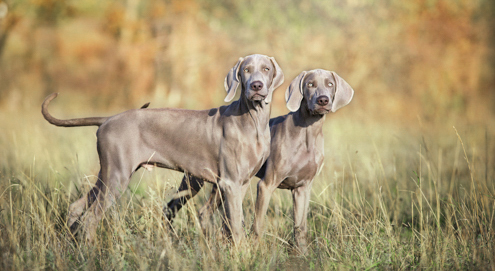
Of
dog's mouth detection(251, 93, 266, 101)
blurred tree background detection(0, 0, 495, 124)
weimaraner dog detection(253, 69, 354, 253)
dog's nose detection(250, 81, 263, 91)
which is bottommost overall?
weimaraner dog detection(253, 69, 354, 253)

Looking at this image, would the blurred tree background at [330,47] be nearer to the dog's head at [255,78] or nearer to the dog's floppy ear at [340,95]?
the dog's floppy ear at [340,95]

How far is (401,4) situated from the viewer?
12656mm

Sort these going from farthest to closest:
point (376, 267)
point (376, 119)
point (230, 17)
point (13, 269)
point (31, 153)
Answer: point (230, 17) → point (376, 119) → point (31, 153) → point (376, 267) → point (13, 269)

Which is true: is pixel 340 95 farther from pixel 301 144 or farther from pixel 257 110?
pixel 257 110

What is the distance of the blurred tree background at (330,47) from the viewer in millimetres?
12328

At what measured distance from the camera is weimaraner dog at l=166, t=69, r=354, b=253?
11.7ft

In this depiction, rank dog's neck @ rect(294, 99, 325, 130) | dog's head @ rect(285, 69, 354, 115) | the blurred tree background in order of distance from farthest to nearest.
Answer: the blurred tree background, dog's neck @ rect(294, 99, 325, 130), dog's head @ rect(285, 69, 354, 115)

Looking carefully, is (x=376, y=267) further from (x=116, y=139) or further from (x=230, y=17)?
(x=230, y=17)

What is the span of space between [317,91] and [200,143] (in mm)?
1042

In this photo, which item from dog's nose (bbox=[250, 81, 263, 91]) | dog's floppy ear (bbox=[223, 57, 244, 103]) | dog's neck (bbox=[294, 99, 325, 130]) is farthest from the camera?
dog's neck (bbox=[294, 99, 325, 130])

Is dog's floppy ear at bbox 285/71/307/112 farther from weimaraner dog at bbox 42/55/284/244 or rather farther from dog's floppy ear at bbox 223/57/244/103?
dog's floppy ear at bbox 223/57/244/103

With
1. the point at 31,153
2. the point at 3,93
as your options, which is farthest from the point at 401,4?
the point at 3,93

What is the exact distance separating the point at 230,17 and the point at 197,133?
396 inches

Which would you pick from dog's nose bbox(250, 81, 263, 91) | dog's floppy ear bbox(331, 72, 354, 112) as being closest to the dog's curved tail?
dog's nose bbox(250, 81, 263, 91)
